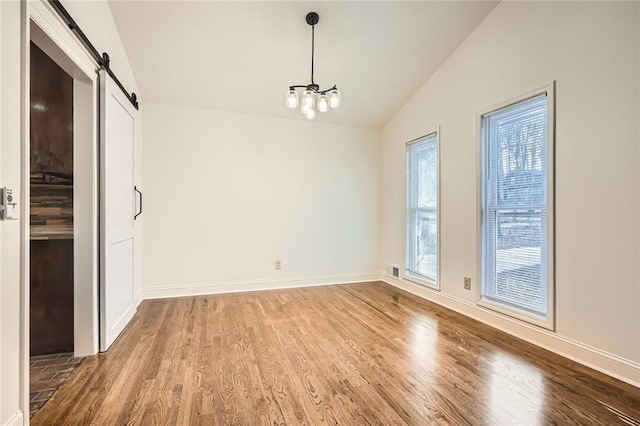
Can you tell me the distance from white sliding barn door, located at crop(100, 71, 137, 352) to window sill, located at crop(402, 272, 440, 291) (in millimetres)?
3310

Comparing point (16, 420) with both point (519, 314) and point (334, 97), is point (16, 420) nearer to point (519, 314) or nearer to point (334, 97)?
point (334, 97)

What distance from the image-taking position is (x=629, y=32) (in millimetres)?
1932

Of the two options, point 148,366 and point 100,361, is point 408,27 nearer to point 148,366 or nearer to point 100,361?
point 148,366

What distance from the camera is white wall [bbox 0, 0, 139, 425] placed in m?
1.26

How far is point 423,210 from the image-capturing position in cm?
393

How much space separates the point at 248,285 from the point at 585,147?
12.5ft

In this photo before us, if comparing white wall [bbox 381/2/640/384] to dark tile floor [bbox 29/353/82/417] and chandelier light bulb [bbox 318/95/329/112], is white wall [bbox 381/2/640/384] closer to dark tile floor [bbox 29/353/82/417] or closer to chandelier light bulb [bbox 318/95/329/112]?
chandelier light bulb [bbox 318/95/329/112]

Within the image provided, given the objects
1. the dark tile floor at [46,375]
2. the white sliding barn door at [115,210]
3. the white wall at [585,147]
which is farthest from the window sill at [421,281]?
the dark tile floor at [46,375]

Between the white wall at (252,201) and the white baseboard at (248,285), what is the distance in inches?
0.5

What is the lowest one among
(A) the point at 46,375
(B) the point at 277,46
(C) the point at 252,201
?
(A) the point at 46,375

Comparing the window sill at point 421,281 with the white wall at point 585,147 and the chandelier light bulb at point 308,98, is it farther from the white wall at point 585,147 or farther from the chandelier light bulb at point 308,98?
the chandelier light bulb at point 308,98

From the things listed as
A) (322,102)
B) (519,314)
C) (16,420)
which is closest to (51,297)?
(16,420)

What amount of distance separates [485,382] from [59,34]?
3346mm

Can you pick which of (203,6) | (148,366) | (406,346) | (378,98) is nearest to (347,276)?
(406,346)
